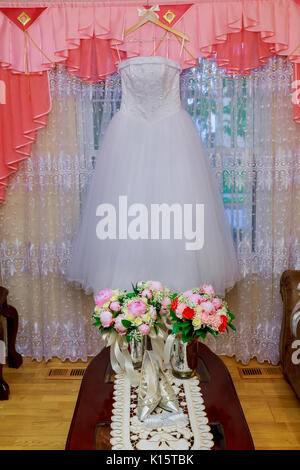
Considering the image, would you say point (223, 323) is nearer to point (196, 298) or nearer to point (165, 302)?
point (196, 298)

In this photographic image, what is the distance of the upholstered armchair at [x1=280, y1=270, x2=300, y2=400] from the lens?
7.83 feet

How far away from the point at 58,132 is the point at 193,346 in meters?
1.59

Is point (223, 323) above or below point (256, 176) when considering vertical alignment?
below

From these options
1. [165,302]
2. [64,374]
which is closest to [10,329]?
[64,374]

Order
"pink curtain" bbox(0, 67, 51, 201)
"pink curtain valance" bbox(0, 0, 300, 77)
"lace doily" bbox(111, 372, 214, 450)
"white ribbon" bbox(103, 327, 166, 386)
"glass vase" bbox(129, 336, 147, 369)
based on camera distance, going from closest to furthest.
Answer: "lace doily" bbox(111, 372, 214, 450)
"white ribbon" bbox(103, 327, 166, 386)
"glass vase" bbox(129, 336, 147, 369)
"pink curtain valance" bbox(0, 0, 300, 77)
"pink curtain" bbox(0, 67, 51, 201)

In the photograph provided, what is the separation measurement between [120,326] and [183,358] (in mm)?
295

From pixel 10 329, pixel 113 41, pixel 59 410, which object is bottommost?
pixel 59 410

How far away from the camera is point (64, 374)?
267 centimetres

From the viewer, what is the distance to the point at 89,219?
2.50 meters

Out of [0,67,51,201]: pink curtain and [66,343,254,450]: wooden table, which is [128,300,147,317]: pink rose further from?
[0,67,51,201]: pink curtain

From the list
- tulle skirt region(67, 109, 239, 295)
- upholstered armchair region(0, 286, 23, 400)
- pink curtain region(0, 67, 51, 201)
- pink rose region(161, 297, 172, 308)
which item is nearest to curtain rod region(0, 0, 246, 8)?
pink curtain region(0, 67, 51, 201)

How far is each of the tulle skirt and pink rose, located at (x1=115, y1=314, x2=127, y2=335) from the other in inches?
28.1

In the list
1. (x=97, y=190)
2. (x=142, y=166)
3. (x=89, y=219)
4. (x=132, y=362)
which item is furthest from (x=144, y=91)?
(x=132, y=362)

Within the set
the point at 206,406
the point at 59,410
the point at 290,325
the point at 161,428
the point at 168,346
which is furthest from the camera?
the point at 290,325
